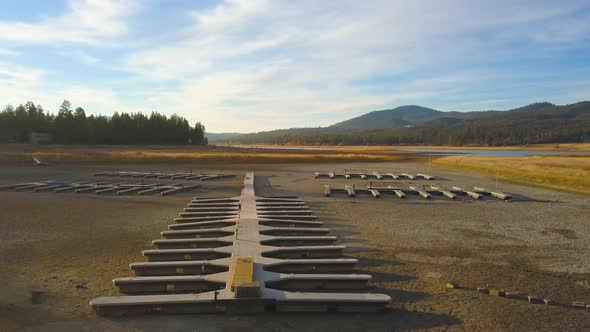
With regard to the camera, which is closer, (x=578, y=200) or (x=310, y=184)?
(x=578, y=200)

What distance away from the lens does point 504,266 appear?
8.88m

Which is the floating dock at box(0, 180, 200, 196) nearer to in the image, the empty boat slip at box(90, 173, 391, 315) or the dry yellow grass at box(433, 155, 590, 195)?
the empty boat slip at box(90, 173, 391, 315)

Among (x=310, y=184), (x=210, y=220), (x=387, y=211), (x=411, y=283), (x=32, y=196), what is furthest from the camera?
(x=310, y=184)

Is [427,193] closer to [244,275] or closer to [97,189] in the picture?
[244,275]

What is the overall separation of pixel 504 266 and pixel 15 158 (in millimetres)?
41206

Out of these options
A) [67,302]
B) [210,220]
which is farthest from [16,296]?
[210,220]

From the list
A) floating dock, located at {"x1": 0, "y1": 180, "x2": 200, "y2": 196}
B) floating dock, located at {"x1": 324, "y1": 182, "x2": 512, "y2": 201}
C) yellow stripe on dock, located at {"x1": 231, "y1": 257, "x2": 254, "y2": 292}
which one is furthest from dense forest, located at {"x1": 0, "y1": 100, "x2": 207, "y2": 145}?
yellow stripe on dock, located at {"x1": 231, "y1": 257, "x2": 254, "y2": 292}

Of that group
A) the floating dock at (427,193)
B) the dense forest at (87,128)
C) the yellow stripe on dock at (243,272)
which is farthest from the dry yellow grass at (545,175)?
the dense forest at (87,128)

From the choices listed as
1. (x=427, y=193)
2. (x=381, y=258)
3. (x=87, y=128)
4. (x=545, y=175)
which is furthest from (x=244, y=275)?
(x=87, y=128)

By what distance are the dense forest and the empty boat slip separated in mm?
75680

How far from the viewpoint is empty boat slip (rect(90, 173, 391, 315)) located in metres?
6.25

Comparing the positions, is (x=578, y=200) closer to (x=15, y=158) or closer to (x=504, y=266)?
(x=504, y=266)

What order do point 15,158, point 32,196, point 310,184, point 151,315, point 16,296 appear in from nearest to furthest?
point 151,315, point 16,296, point 32,196, point 310,184, point 15,158

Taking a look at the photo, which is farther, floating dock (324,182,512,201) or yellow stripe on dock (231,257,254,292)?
floating dock (324,182,512,201)
